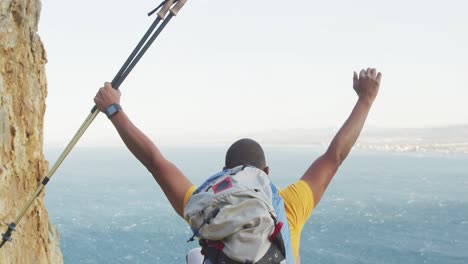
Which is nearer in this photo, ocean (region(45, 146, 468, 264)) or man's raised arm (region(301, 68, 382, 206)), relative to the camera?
man's raised arm (region(301, 68, 382, 206))

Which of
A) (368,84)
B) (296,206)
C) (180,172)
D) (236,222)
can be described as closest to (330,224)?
(368,84)

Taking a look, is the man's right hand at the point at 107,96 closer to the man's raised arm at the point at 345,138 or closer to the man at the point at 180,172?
the man at the point at 180,172

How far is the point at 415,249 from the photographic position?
215 feet

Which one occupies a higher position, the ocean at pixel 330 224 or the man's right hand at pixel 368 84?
the man's right hand at pixel 368 84

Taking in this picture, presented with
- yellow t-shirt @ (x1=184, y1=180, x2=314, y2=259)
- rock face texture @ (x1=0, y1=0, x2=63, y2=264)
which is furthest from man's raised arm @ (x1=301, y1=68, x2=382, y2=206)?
rock face texture @ (x1=0, y1=0, x2=63, y2=264)

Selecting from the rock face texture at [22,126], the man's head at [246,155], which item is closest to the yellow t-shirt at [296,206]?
the man's head at [246,155]

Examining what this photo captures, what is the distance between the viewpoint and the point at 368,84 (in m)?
3.17

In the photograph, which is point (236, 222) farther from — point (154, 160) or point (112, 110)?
point (112, 110)

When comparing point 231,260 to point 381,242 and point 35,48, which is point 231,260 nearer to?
point 35,48

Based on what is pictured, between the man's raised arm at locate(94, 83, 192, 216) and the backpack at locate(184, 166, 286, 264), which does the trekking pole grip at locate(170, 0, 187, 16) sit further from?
the backpack at locate(184, 166, 286, 264)

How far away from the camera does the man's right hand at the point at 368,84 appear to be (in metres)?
3.16

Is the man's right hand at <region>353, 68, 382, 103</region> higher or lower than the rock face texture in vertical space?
lower

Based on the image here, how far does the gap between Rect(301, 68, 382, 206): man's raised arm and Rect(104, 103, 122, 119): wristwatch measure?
1005 mm

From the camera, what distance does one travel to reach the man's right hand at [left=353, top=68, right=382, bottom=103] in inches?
124
